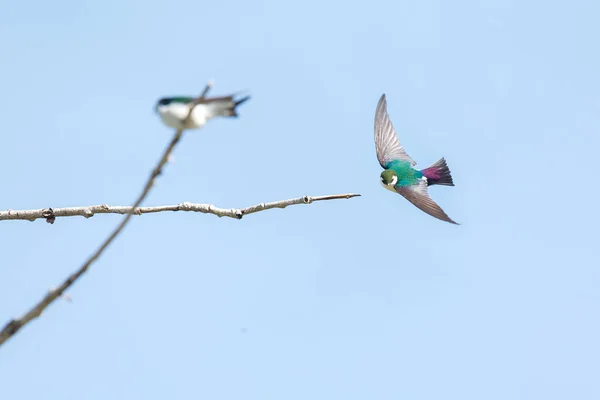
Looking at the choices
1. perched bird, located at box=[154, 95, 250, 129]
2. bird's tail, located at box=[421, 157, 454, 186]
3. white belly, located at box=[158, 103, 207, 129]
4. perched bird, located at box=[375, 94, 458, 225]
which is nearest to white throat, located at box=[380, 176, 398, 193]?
perched bird, located at box=[375, 94, 458, 225]

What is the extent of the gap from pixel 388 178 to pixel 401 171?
0.33 m

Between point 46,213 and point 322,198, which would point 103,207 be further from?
point 322,198

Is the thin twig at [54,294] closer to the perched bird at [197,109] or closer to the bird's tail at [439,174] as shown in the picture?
the perched bird at [197,109]

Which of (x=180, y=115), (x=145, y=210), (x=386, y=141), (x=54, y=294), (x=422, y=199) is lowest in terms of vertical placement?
(x=54, y=294)

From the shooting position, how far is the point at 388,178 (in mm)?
8070

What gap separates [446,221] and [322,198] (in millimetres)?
3059

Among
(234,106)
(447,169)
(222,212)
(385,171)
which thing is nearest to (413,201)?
(385,171)

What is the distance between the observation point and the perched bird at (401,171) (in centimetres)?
791

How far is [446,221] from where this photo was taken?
22.8ft

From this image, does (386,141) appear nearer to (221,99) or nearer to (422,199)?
(422,199)

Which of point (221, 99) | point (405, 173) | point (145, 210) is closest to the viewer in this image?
point (221, 99)

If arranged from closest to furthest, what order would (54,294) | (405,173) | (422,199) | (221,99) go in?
(54,294) → (221,99) → (422,199) → (405,173)

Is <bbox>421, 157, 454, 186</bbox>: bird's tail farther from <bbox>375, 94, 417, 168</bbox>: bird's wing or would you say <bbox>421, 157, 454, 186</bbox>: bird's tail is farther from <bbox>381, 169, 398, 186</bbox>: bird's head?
<bbox>381, 169, 398, 186</bbox>: bird's head

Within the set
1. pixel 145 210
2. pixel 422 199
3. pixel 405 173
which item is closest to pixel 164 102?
pixel 145 210
